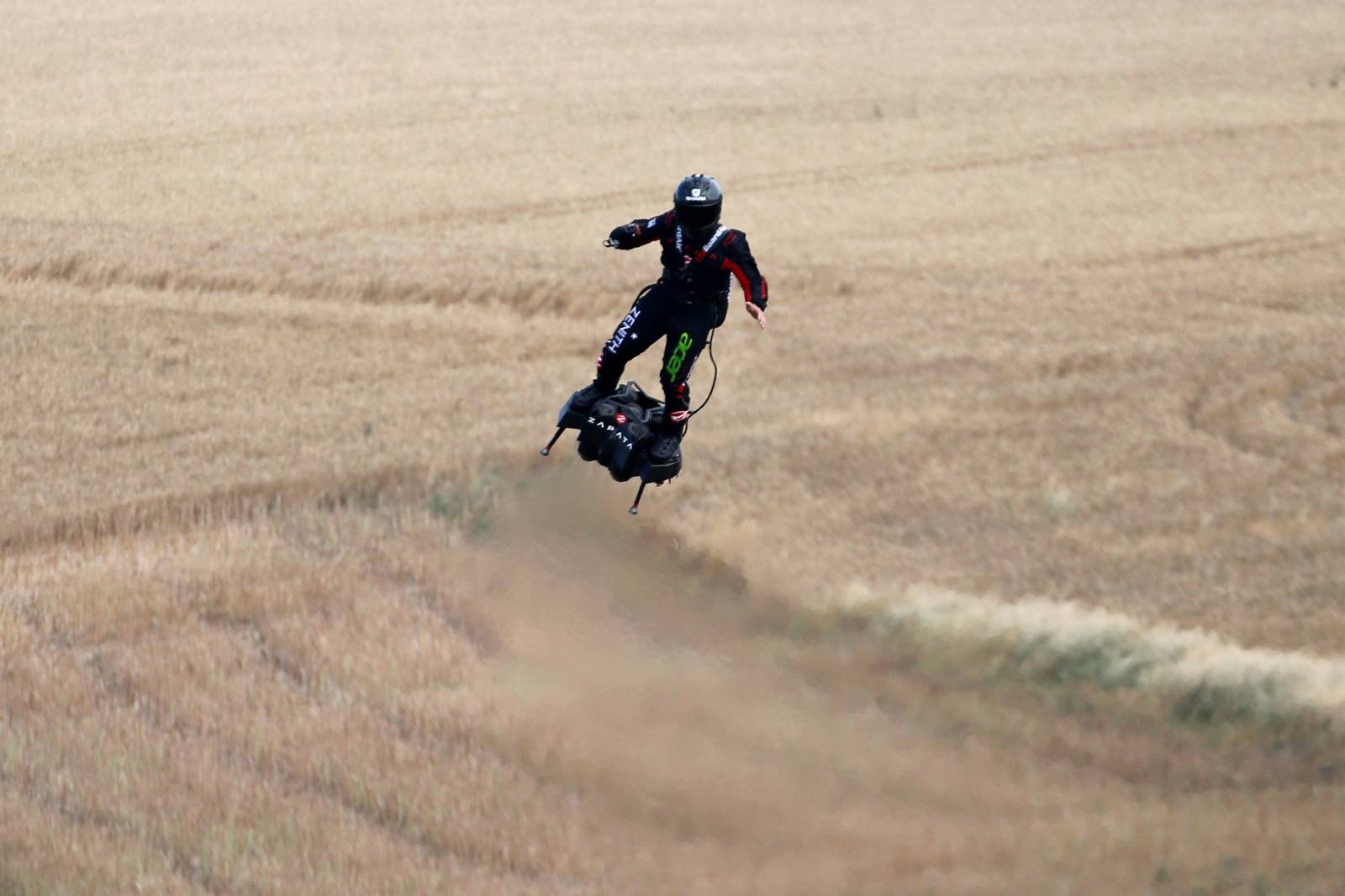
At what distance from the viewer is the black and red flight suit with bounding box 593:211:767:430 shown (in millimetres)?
8906

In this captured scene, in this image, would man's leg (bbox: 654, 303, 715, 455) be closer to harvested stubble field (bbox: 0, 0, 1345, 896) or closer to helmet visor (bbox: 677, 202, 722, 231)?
helmet visor (bbox: 677, 202, 722, 231)

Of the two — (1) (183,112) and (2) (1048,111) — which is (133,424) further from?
(2) (1048,111)

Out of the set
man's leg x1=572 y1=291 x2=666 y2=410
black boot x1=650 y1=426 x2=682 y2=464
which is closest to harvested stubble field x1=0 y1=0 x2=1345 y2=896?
black boot x1=650 y1=426 x2=682 y2=464

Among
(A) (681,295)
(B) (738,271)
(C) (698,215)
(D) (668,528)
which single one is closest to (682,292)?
(A) (681,295)

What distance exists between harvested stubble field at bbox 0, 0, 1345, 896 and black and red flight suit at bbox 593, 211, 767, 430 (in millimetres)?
2100

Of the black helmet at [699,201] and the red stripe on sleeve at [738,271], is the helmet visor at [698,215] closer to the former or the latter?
the black helmet at [699,201]

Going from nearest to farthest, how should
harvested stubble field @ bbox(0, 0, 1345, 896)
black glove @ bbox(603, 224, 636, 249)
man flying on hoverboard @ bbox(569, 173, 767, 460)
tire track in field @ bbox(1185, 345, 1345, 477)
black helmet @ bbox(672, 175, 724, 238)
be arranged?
harvested stubble field @ bbox(0, 0, 1345, 896) → black helmet @ bbox(672, 175, 724, 238) → man flying on hoverboard @ bbox(569, 173, 767, 460) → black glove @ bbox(603, 224, 636, 249) → tire track in field @ bbox(1185, 345, 1345, 477)

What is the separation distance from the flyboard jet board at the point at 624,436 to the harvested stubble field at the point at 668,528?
5.06 ft

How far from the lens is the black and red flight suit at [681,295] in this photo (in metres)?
8.91

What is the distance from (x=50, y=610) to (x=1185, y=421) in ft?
30.3

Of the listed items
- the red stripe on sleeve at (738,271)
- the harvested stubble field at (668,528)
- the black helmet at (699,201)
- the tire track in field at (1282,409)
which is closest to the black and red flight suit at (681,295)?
the red stripe on sleeve at (738,271)

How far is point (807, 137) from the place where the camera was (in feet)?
74.9

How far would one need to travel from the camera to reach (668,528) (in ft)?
37.1

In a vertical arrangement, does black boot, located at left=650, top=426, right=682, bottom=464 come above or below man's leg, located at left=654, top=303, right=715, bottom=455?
below
